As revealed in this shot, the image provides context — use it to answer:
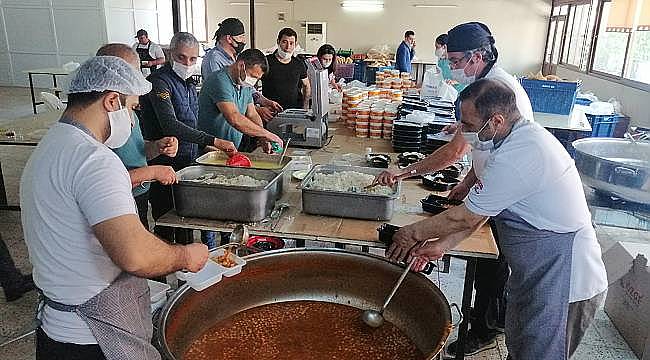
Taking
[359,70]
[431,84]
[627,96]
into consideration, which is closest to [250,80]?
[431,84]

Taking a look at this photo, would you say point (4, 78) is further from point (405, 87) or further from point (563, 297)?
point (563, 297)

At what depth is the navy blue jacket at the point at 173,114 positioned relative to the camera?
251cm

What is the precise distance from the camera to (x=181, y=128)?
251 cm

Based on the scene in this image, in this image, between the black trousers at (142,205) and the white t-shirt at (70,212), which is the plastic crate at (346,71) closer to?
the black trousers at (142,205)

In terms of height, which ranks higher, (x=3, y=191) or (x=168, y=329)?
(x=168, y=329)

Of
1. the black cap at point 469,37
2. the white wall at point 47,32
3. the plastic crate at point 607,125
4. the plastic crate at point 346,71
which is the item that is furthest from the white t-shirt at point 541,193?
the white wall at point 47,32

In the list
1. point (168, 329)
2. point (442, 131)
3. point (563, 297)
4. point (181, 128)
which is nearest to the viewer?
point (168, 329)

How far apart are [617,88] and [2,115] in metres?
8.94

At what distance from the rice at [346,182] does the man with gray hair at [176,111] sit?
0.57m

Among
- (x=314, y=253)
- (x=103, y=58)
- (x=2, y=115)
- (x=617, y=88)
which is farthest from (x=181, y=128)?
(x=2, y=115)

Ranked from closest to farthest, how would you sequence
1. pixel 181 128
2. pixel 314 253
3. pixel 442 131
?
1. pixel 314 253
2. pixel 181 128
3. pixel 442 131

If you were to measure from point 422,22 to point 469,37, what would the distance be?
9622mm

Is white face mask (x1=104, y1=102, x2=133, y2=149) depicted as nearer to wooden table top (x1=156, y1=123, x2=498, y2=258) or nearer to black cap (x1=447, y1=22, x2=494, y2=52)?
wooden table top (x1=156, y1=123, x2=498, y2=258)

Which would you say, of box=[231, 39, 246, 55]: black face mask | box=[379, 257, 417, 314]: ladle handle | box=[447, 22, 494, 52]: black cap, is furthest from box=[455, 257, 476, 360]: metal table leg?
A: box=[231, 39, 246, 55]: black face mask
